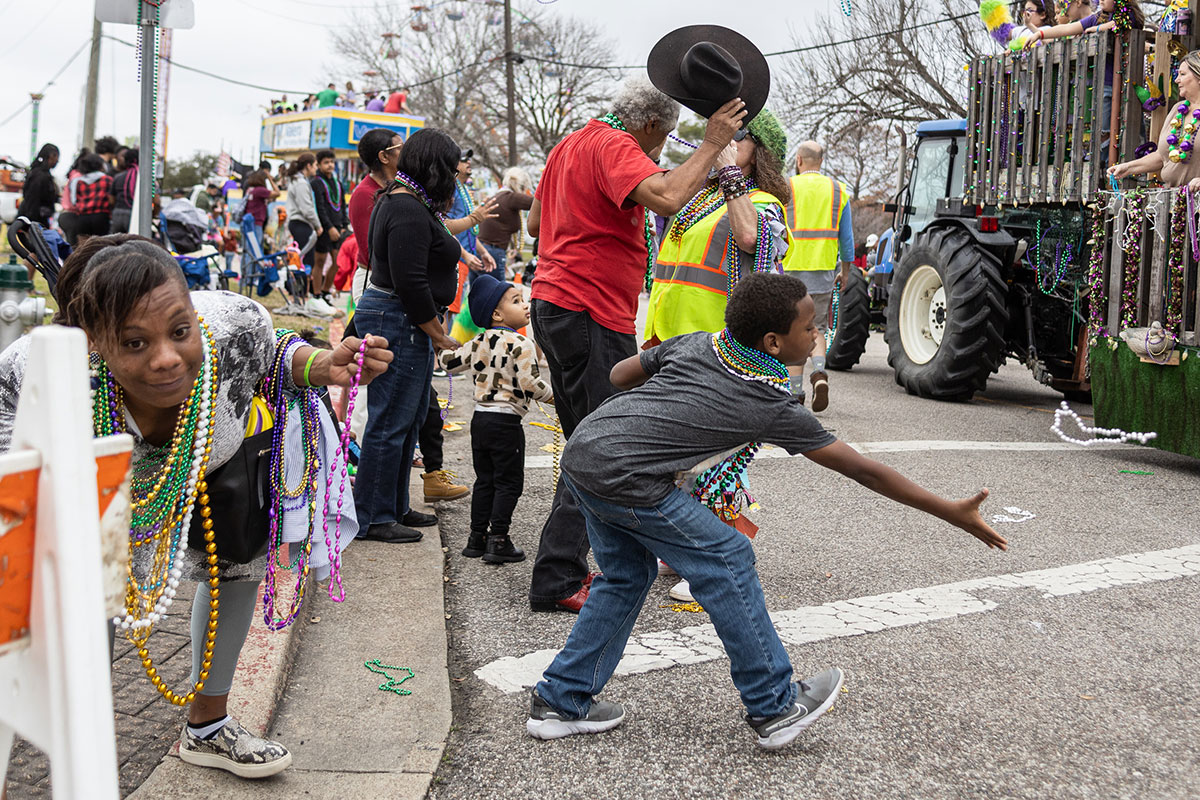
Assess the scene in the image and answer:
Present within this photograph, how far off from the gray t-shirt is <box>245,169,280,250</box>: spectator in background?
13276 millimetres

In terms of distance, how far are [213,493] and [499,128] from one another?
43567mm

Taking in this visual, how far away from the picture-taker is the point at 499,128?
44625 millimetres

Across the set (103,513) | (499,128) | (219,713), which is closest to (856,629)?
(219,713)

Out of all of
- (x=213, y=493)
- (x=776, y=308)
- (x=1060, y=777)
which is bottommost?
(x=1060, y=777)

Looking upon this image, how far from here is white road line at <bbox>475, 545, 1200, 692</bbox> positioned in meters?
3.55

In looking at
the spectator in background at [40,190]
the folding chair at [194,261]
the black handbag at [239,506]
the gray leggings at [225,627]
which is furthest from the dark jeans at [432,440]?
the spectator in background at [40,190]

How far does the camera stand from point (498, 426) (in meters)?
4.62

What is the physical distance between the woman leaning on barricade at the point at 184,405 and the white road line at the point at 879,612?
0.91 m

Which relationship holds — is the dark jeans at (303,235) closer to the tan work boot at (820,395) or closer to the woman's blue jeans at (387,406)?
the tan work boot at (820,395)

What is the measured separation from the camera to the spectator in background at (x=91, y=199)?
35.1ft

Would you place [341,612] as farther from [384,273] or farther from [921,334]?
[921,334]

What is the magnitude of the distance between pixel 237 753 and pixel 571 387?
1.77 meters

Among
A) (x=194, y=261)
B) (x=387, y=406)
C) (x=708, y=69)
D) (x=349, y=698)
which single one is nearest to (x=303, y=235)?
(x=194, y=261)

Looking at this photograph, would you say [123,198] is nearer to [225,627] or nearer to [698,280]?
[698,280]
